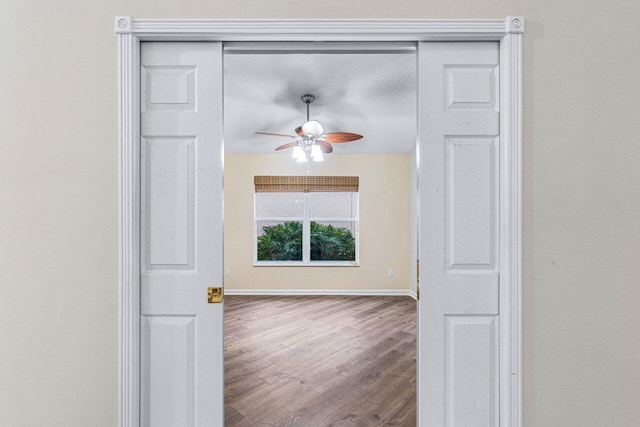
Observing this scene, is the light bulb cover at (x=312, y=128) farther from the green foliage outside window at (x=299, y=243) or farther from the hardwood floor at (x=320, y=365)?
the green foliage outside window at (x=299, y=243)

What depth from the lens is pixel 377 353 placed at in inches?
113

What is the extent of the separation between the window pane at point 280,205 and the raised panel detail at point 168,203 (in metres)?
4.01

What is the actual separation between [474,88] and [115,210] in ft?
5.51

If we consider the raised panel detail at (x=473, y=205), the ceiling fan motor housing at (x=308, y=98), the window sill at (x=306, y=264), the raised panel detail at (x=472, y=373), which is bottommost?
the window sill at (x=306, y=264)

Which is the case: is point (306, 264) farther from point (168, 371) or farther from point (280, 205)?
point (168, 371)

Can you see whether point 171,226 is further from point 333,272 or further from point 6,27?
point 333,272

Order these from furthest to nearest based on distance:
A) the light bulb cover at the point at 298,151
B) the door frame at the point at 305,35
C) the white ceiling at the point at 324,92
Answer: the light bulb cover at the point at 298,151, the white ceiling at the point at 324,92, the door frame at the point at 305,35

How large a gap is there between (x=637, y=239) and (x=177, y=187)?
2.03 m

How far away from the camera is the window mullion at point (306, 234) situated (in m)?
5.29

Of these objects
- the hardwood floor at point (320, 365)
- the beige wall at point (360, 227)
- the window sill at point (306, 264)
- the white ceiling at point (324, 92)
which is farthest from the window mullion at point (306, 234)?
the white ceiling at point (324, 92)

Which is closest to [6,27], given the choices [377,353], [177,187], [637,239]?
[177,187]

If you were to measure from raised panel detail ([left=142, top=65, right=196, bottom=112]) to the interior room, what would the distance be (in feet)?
0.81

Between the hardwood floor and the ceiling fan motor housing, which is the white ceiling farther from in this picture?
the hardwood floor

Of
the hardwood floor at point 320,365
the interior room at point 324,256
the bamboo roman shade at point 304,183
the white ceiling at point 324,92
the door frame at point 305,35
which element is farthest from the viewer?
the bamboo roman shade at point 304,183
